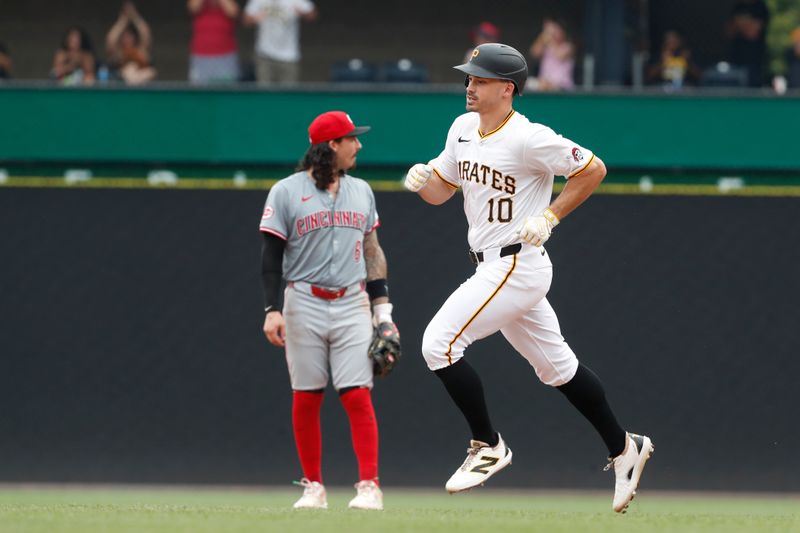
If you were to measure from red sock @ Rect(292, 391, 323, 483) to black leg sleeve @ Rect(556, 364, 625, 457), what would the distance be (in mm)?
1434

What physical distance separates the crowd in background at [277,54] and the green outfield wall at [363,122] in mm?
1040

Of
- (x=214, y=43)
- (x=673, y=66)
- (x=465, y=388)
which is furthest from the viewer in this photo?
(x=214, y=43)

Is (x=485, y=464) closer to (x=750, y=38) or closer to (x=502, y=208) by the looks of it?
(x=502, y=208)

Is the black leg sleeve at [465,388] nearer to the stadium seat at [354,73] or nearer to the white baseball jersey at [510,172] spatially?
the white baseball jersey at [510,172]

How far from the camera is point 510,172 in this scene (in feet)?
19.7

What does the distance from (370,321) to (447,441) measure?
2427 mm

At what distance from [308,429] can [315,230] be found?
1.06 meters

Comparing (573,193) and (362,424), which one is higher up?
(573,193)

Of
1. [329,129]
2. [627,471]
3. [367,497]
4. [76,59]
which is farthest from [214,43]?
[627,471]

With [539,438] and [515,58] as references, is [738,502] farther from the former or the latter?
[515,58]

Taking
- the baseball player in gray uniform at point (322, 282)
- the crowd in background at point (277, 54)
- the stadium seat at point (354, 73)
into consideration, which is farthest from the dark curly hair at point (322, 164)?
the crowd in background at point (277, 54)

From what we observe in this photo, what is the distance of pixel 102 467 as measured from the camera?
9.29 m

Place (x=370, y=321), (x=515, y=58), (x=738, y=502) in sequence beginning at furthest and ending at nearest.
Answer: (x=738, y=502) → (x=370, y=321) → (x=515, y=58)

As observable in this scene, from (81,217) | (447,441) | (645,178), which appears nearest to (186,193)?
(81,217)
